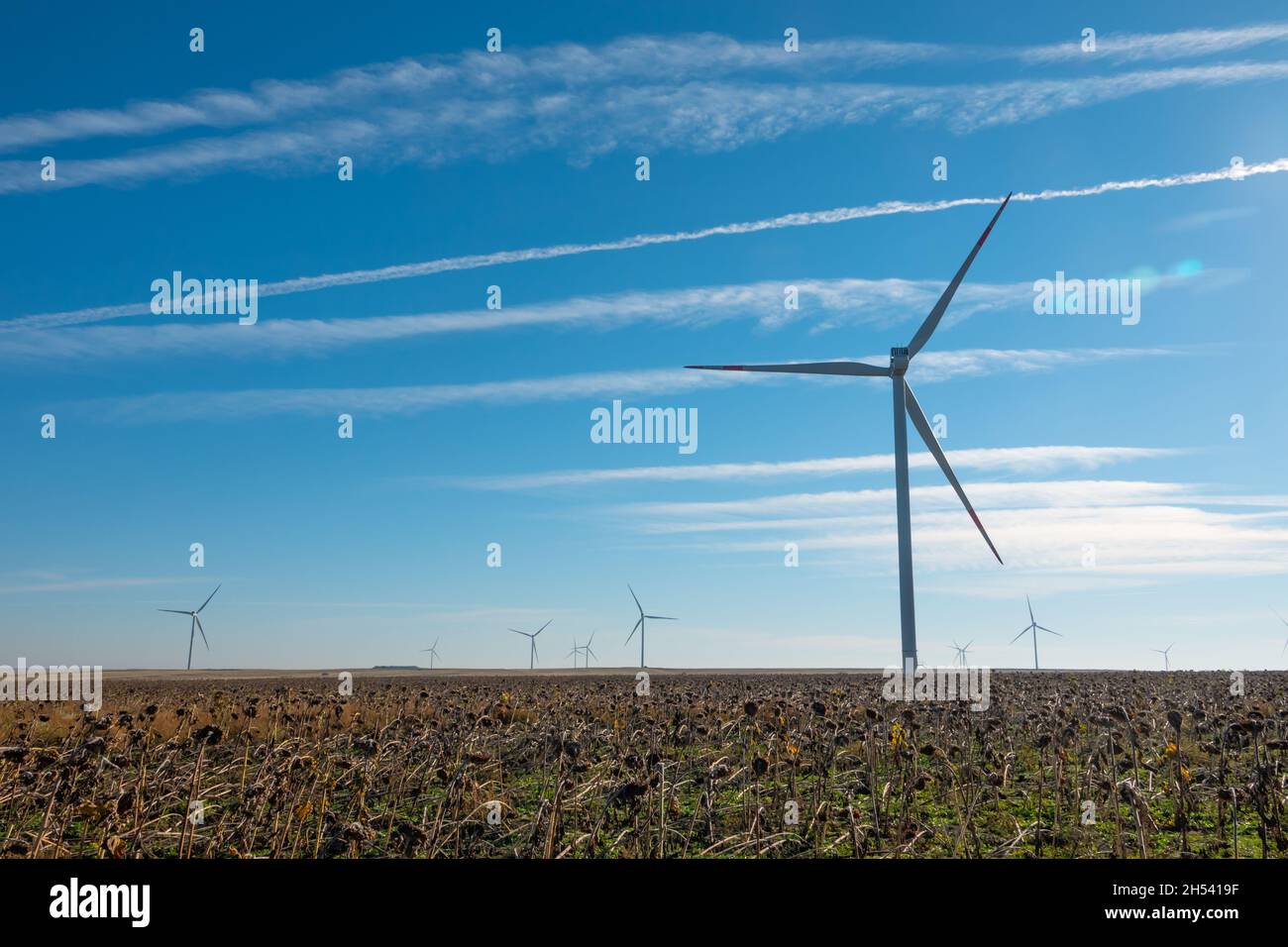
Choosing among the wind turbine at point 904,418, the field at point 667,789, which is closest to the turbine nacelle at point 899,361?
the wind turbine at point 904,418

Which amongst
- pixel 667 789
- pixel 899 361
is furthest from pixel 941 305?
pixel 667 789

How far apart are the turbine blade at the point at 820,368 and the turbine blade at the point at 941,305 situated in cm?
228

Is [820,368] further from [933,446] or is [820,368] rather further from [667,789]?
[667,789]

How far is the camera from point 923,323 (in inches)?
2254

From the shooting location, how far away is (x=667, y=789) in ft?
53.5

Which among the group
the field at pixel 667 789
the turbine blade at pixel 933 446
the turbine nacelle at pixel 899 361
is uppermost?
the turbine nacelle at pixel 899 361

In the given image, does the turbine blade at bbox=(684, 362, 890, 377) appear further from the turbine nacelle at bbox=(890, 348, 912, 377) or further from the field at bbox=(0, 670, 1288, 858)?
the field at bbox=(0, 670, 1288, 858)

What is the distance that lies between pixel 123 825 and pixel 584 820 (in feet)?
22.4

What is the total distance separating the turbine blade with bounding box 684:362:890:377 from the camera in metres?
57.1

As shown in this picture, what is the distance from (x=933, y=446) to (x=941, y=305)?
911 cm

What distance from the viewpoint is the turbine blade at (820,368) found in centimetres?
5706

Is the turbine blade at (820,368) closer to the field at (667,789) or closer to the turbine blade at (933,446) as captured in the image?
the turbine blade at (933,446)
